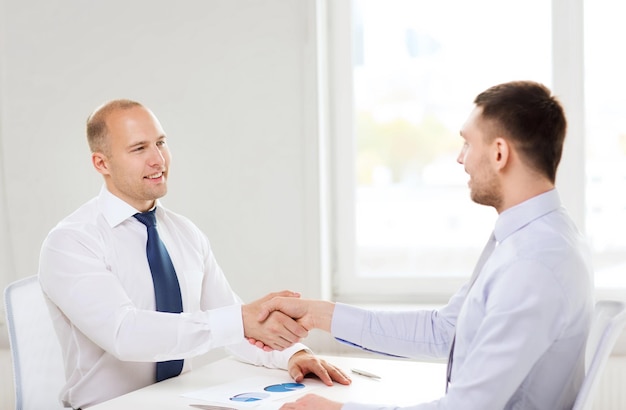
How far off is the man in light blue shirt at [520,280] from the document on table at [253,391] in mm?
274

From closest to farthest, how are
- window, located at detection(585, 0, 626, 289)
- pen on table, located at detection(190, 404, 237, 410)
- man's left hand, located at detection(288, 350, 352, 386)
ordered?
1. pen on table, located at detection(190, 404, 237, 410)
2. man's left hand, located at detection(288, 350, 352, 386)
3. window, located at detection(585, 0, 626, 289)

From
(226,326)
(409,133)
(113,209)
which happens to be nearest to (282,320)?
A: (226,326)

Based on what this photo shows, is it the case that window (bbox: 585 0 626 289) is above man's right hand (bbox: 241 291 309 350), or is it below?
above

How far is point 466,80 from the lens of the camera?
369 centimetres

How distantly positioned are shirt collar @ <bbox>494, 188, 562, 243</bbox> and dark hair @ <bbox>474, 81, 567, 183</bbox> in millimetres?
52

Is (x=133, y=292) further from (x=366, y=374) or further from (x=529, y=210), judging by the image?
(x=529, y=210)

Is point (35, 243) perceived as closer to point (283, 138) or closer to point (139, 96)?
point (139, 96)

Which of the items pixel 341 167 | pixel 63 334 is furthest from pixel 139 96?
pixel 63 334

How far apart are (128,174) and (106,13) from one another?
5.34ft

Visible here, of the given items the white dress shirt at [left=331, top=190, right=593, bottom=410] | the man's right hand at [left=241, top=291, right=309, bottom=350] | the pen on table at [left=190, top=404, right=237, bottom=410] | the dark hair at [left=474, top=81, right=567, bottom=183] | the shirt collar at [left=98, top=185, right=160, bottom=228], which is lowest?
the pen on table at [left=190, top=404, right=237, bottom=410]

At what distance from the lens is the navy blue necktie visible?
2297 mm

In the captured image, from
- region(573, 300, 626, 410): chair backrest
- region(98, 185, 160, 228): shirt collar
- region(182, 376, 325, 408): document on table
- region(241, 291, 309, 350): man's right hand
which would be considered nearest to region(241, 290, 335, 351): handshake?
region(241, 291, 309, 350): man's right hand

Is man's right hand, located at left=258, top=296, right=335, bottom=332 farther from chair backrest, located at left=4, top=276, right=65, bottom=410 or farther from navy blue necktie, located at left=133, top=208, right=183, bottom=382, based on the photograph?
chair backrest, located at left=4, top=276, right=65, bottom=410

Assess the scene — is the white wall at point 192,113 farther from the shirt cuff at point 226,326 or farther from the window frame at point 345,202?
the shirt cuff at point 226,326
